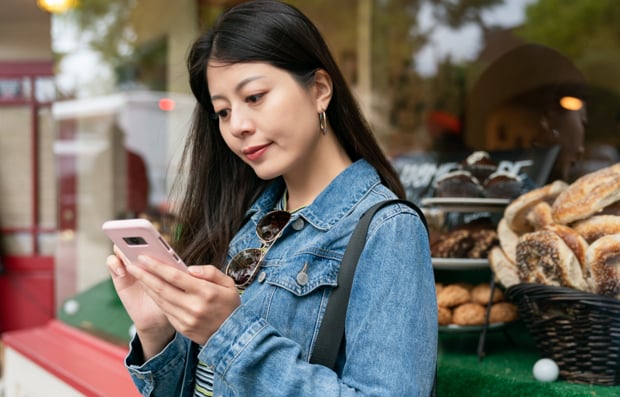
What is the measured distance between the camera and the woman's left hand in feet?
3.12

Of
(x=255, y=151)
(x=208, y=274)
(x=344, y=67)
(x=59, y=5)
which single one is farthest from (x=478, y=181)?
(x=59, y=5)

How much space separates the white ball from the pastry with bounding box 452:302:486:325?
9.4 inches

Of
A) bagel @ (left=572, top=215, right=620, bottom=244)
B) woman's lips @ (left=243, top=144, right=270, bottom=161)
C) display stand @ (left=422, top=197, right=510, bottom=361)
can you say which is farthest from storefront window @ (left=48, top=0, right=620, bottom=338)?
woman's lips @ (left=243, top=144, right=270, bottom=161)

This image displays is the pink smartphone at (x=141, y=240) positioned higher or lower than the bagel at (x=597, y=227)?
higher

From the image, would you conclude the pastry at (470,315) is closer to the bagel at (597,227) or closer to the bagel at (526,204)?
the bagel at (526,204)

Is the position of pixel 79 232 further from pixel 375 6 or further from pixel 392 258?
pixel 392 258

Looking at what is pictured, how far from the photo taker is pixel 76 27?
4.05 metres

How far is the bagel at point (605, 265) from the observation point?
137 cm

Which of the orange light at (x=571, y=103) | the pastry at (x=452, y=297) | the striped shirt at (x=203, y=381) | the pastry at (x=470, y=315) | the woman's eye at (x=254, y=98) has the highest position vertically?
the woman's eye at (x=254, y=98)

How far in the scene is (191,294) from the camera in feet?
3.14

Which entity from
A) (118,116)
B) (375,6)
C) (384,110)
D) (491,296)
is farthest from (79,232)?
(491,296)

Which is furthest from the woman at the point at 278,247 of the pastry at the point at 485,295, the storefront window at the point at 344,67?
the storefront window at the point at 344,67

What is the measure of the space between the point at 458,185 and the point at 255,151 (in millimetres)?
996

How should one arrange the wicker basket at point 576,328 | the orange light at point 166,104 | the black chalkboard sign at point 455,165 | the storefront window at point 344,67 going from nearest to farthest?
the wicker basket at point 576,328, the black chalkboard sign at point 455,165, the storefront window at point 344,67, the orange light at point 166,104
